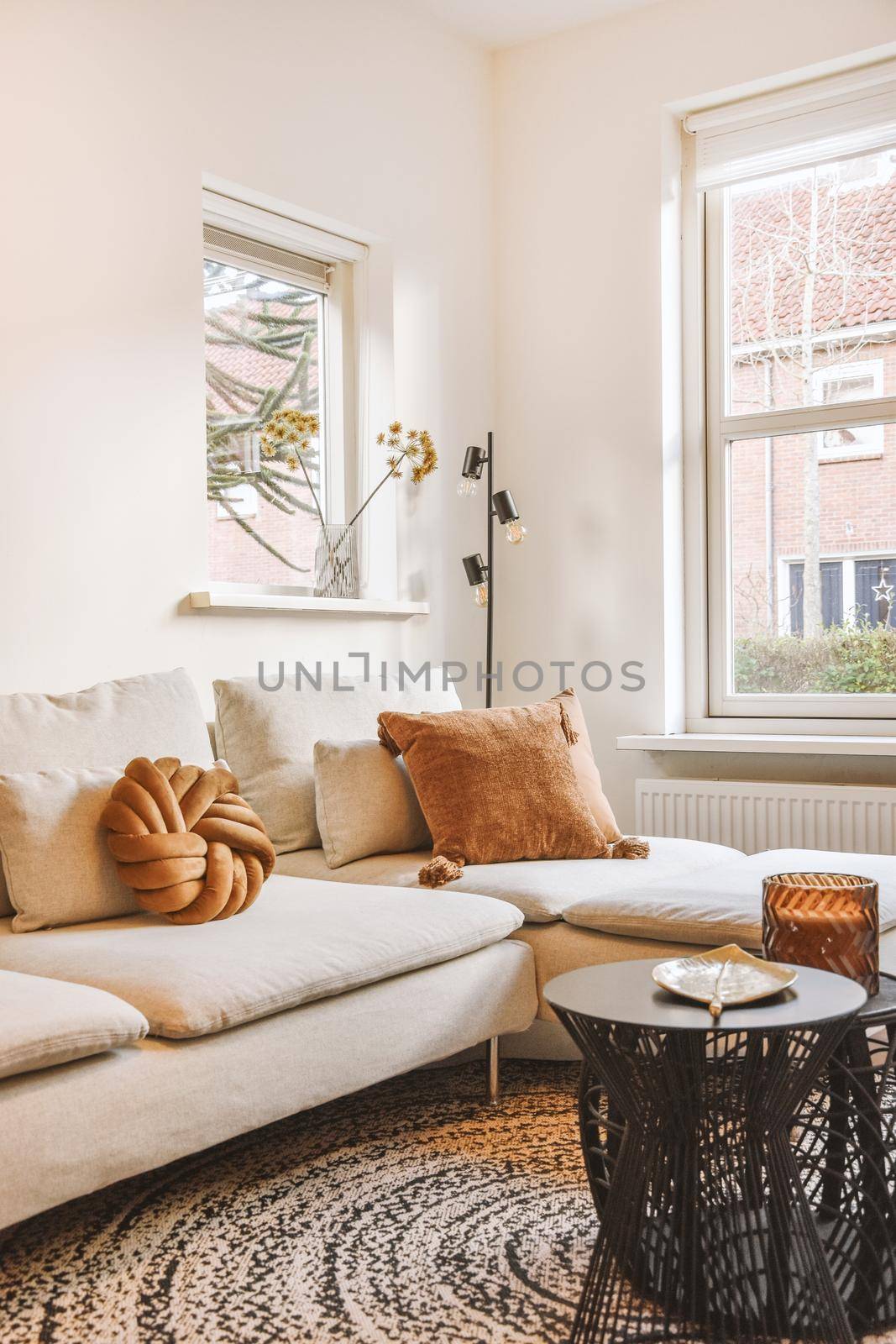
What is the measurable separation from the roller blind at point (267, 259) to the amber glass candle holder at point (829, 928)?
2.61m

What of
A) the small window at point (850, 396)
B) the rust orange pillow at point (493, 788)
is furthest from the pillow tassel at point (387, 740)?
the small window at point (850, 396)

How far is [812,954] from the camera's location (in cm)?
171

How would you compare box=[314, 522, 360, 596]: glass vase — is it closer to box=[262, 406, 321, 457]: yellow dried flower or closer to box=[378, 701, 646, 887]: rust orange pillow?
box=[262, 406, 321, 457]: yellow dried flower

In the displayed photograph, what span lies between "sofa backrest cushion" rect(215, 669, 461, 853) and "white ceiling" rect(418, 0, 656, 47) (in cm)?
249

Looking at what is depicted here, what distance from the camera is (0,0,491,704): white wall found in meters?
2.88

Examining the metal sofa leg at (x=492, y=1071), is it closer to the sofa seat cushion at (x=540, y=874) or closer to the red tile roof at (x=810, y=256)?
the sofa seat cushion at (x=540, y=874)

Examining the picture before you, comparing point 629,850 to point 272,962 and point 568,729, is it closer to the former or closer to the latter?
point 568,729

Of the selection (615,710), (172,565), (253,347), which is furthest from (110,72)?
(615,710)

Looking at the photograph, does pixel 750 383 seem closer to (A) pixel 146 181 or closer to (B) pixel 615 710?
(B) pixel 615 710

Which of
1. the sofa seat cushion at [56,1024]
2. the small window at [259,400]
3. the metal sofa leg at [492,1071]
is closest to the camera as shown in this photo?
the sofa seat cushion at [56,1024]

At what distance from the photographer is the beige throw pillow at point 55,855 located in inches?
87.8

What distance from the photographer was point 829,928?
66.9 inches

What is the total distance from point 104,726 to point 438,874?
764mm

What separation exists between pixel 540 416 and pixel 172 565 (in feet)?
5.53
